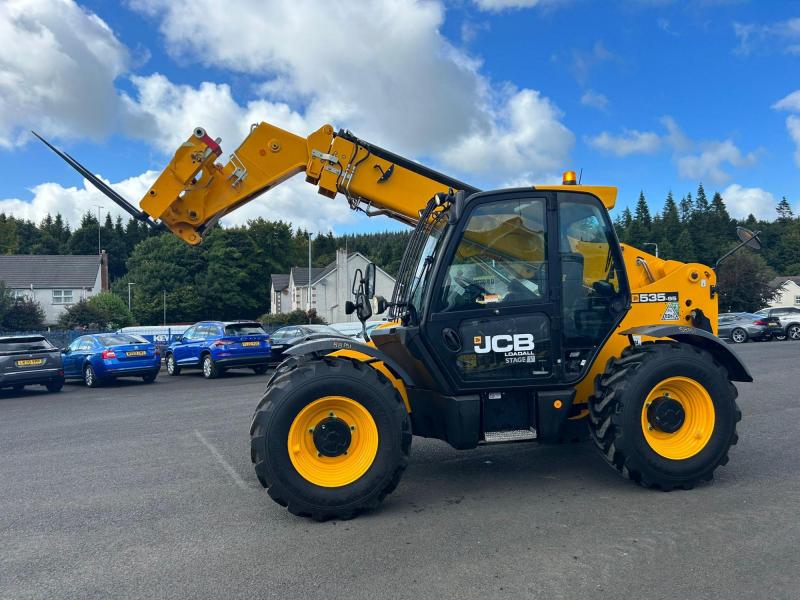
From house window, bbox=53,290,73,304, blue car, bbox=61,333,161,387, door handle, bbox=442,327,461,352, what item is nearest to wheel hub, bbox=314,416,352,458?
door handle, bbox=442,327,461,352

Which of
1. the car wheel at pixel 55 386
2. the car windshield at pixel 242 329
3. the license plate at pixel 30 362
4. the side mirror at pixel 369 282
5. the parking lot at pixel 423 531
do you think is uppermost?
the side mirror at pixel 369 282

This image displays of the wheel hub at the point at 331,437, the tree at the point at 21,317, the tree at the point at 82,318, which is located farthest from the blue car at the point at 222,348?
the tree at the point at 21,317

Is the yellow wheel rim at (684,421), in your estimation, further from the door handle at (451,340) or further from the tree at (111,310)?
the tree at (111,310)

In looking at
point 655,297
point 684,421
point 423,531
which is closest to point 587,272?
point 655,297

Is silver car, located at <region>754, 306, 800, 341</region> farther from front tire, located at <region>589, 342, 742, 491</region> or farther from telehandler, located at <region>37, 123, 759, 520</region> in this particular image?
front tire, located at <region>589, 342, 742, 491</region>

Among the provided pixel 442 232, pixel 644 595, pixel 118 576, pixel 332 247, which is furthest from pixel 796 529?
pixel 332 247

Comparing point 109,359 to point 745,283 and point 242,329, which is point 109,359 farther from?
point 745,283

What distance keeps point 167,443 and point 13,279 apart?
67.3m

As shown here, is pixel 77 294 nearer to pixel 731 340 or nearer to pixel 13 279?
pixel 13 279

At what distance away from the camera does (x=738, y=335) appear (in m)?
29.9

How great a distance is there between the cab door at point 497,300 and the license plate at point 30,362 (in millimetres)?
13655

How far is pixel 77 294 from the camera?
6662cm

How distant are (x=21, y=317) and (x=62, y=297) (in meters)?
19.9

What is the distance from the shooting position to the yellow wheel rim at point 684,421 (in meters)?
5.21
